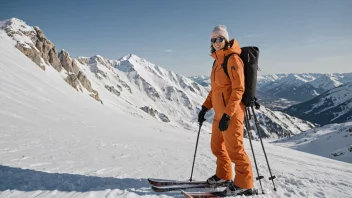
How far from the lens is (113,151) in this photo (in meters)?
10.9

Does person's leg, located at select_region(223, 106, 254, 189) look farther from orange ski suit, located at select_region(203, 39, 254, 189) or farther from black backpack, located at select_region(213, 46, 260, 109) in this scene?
black backpack, located at select_region(213, 46, 260, 109)

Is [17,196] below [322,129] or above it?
below

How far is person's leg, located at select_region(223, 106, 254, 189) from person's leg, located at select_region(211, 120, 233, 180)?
0.62 m

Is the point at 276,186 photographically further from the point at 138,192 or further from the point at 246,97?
the point at 138,192

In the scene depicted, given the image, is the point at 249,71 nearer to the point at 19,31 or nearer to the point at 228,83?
the point at 228,83

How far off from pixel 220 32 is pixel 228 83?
3.92 ft

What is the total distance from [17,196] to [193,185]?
375cm

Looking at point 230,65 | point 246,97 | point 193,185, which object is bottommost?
point 193,185

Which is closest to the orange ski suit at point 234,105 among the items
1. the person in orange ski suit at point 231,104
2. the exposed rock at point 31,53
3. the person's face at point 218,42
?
the person in orange ski suit at point 231,104

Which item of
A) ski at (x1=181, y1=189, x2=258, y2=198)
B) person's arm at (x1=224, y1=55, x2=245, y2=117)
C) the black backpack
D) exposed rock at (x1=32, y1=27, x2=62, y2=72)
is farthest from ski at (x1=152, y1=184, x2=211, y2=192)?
exposed rock at (x1=32, y1=27, x2=62, y2=72)

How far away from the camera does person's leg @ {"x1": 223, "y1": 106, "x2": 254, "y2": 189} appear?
6.09 metres

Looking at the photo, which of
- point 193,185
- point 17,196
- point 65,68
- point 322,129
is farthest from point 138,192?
point 322,129

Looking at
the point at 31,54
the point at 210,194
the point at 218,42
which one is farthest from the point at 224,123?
the point at 31,54

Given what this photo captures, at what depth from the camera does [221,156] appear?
22.5 ft
